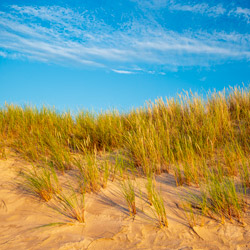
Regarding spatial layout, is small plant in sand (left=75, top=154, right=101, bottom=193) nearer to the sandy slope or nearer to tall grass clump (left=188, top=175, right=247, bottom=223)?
the sandy slope

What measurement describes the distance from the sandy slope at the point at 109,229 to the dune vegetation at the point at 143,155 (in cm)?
10

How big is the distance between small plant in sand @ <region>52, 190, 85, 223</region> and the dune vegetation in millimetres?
11

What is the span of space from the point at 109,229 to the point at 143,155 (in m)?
1.27

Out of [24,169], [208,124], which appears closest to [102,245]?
[24,169]

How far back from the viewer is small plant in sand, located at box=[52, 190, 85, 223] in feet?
7.96

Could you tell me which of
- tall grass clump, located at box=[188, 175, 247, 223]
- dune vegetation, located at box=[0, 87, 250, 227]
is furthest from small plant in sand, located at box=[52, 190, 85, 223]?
tall grass clump, located at box=[188, 175, 247, 223]

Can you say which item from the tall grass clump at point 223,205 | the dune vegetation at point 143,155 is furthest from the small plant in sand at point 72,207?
the tall grass clump at point 223,205

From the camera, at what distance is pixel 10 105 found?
6.01 meters

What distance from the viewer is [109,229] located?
7.47 feet

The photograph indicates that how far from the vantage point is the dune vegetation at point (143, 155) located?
2510 mm

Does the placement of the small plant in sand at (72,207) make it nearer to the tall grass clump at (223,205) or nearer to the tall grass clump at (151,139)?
the tall grass clump at (151,139)

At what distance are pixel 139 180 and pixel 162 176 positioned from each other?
34 centimetres

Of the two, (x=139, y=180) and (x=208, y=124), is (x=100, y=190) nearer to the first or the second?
(x=139, y=180)

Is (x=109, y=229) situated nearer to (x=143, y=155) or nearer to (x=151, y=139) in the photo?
(x=143, y=155)
